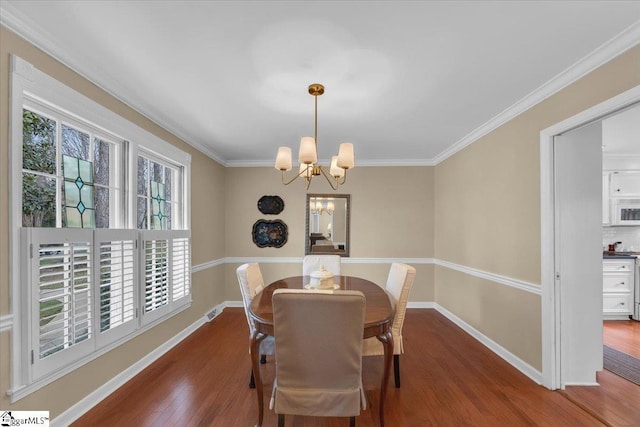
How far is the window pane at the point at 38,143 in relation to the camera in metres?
1.75

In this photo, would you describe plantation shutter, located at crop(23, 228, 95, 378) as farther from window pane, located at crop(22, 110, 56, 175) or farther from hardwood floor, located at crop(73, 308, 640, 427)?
hardwood floor, located at crop(73, 308, 640, 427)

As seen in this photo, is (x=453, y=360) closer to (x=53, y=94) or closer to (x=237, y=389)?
(x=237, y=389)

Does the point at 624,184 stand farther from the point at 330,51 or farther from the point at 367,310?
the point at 330,51

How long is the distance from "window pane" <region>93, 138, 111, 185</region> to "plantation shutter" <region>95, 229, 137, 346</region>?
444 mm

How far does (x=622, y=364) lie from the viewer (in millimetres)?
2682

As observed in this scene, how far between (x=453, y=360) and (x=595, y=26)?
2.77m

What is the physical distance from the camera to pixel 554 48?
183cm

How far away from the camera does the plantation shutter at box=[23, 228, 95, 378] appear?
1.68m

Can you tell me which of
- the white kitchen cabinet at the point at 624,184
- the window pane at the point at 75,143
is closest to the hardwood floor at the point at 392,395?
the window pane at the point at 75,143

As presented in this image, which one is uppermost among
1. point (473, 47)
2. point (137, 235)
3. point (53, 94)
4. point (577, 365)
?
point (473, 47)

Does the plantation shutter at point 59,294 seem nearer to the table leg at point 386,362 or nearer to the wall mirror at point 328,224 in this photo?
the table leg at point 386,362

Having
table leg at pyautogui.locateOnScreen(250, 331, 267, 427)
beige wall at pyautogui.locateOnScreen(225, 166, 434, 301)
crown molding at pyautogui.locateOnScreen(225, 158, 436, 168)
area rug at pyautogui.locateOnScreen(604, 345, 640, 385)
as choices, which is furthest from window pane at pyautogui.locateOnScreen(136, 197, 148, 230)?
area rug at pyautogui.locateOnScreen(604, 345, 640, 385)

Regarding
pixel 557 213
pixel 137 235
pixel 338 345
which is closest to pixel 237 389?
pixel 338 345

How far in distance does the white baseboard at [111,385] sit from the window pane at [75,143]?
1.72 metres
